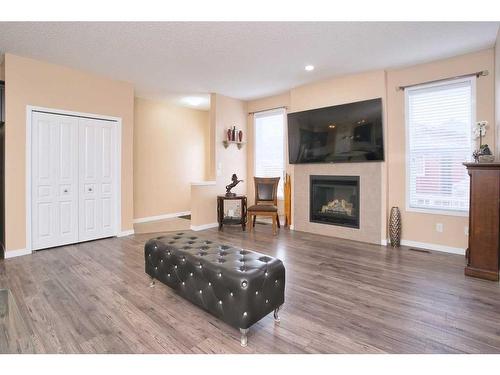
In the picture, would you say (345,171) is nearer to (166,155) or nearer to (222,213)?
(222,213)

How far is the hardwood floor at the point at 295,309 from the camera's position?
6.13 feet

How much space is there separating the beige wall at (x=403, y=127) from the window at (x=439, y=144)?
88 millimetres

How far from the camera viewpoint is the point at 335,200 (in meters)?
5.07

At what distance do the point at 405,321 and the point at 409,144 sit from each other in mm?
3006

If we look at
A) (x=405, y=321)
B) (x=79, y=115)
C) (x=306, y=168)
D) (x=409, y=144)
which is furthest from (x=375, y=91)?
(x=79, y=115)

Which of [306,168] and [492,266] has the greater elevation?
[306,168]

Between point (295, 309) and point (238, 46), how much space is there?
3119 millimetres

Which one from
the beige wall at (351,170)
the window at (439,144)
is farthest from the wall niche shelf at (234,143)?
the window at (439,144)

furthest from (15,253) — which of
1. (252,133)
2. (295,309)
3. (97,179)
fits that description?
(252,133)

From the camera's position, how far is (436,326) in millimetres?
2080

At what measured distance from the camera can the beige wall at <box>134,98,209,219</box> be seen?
6324 mm
